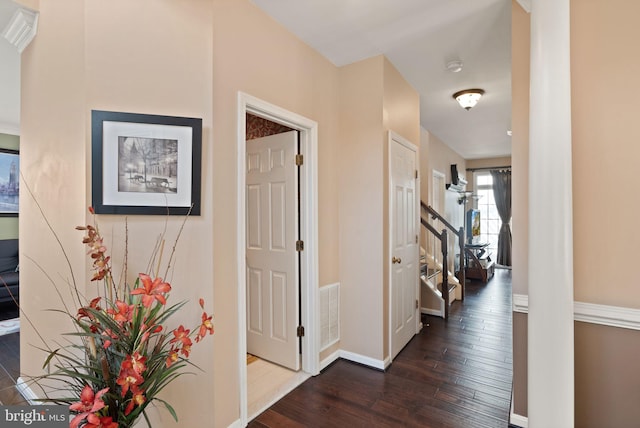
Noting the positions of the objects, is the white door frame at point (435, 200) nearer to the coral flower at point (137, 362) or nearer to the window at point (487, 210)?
the window at point (487, 210)

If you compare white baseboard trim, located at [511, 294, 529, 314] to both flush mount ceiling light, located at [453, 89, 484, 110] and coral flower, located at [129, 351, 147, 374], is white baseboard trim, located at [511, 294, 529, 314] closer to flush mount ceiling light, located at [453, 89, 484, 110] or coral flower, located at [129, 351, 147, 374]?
coral flower, located at [129, 351, 147, 374]

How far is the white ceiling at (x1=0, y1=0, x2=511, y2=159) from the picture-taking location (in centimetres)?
203

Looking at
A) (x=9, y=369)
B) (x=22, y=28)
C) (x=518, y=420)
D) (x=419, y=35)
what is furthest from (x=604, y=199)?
(x=9, y=369)

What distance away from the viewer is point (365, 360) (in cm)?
270

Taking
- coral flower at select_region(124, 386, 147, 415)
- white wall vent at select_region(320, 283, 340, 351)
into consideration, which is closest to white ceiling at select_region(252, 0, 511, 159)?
white wall vent at select_region(320, 283, 340, 351)

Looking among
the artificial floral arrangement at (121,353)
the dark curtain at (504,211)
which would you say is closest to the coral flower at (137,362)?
the artificial floral arrangement at (121,353)

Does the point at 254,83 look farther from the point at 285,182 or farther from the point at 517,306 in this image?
the point at 517,306

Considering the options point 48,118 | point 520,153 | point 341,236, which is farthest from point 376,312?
point 48,118

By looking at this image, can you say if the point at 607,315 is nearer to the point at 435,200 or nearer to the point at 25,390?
the point at 25,390

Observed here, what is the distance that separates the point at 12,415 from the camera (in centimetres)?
121

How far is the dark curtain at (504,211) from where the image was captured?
700 cm

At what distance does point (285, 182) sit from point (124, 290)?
1493mm

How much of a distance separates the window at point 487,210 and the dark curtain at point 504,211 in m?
0.46

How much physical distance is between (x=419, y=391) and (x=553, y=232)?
1.58 meters
